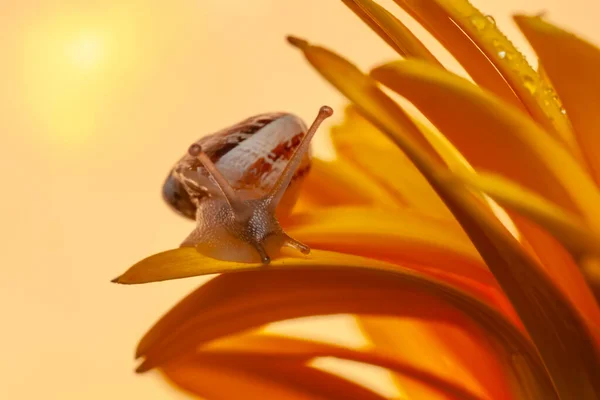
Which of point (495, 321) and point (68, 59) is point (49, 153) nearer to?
point (68, 59)

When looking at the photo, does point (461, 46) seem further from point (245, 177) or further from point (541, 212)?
point (245, 177)

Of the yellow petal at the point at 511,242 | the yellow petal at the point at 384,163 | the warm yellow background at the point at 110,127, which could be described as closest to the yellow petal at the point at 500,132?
the yellow petal at the point at 511,242

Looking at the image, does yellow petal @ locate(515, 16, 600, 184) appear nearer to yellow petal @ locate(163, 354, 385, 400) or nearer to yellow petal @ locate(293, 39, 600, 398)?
yellow petal @ locate(293, 39, 600, 398)

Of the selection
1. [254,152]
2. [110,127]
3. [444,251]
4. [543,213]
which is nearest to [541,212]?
[543,213]

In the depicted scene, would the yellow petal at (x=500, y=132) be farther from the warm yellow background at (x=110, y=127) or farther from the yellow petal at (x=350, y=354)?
the warm yellow background at (x=110, y=127)

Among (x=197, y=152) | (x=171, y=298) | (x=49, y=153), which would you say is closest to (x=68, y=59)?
(x=49, y=153)

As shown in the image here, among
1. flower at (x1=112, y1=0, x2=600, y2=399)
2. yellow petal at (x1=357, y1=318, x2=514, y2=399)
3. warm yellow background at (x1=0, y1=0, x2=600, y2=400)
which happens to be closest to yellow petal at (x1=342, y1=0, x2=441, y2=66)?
flower at (x1=112, y1=0, x2=600, y2=399)
